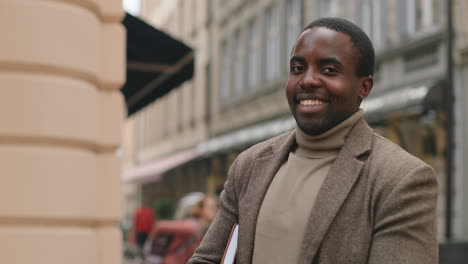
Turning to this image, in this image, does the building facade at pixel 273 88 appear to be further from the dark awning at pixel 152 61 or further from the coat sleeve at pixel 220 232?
the coat sleeve at pixel 220 232

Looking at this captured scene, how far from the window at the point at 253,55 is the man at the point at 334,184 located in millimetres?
23723

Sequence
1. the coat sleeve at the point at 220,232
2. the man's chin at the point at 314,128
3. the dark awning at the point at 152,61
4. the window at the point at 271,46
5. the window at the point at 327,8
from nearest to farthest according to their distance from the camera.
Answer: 1. the man's chin at the point at 314,128
2. the coat sleeve at the point at 220,232
3. the dark awning at the point at 152,61
4. the window at the point at 327,8
5. the window at the point at 271,46

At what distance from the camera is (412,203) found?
6.23 feet

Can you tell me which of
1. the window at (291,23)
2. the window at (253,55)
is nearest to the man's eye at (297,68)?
the window at (291,23)

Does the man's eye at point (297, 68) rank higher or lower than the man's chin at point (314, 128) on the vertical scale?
higher

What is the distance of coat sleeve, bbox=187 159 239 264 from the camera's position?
2289 mm

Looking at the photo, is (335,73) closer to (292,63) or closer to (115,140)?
(292,63)

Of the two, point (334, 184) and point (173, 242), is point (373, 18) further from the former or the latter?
point (334, 184)

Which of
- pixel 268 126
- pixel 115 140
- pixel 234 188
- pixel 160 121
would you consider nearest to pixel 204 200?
pixel 115 140

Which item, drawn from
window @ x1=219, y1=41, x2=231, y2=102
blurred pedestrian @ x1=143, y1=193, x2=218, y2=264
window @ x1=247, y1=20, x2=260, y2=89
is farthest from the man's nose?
window @ x1=219, y1=41, x2=231, y2=102

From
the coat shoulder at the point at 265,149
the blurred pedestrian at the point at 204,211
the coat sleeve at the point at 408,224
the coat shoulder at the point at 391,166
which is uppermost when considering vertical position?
the coat shoulder at the point at 265,149

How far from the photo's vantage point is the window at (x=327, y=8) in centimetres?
1994

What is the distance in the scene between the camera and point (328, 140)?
83.3 inches

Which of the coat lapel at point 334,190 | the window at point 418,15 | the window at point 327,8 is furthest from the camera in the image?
the window at point 327,8
